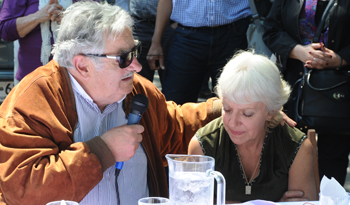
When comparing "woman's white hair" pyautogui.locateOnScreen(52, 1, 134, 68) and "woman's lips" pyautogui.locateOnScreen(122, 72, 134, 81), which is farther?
"woman's lips" pyautogui.locateOnScreen(122, 72, 134, 81)

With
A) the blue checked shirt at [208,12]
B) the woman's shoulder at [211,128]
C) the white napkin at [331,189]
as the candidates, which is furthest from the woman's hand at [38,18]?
the white napkin at [331,189]

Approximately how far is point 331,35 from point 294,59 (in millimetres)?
342

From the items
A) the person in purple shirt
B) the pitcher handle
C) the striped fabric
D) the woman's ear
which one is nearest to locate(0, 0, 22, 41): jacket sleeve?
the person in purple shirt

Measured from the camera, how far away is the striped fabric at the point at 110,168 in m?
1.98

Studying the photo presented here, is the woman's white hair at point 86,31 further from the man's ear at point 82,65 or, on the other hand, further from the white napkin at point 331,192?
the white napkin at point 331,192

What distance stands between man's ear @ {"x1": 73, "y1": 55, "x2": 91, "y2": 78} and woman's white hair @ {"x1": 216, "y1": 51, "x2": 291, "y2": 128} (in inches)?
27.6

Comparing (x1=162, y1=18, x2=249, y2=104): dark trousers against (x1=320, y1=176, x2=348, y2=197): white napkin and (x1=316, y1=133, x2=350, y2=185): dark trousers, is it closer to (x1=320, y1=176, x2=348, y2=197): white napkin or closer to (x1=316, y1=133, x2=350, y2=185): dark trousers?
(x1=316, y1=133, x2=350, y2=185): dark trousers

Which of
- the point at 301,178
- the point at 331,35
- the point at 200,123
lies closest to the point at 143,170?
the point at 200,123

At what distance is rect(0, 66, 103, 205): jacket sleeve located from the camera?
165 cm

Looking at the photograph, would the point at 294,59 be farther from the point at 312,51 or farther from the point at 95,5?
the point at 95,5

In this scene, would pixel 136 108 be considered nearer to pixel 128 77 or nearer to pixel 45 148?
pixel 128 77

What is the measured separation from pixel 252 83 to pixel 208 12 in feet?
4.51

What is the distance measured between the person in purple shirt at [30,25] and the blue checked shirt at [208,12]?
34.8 inches

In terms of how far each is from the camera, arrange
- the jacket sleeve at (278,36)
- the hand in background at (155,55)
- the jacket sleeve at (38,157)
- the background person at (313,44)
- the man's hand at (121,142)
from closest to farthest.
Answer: the jacket sleeve at (38,157) → the man's hand at (121,142) → the background person at (313,44) → the jacket sleeve at (278,36) → the hand in background at (155,55)
